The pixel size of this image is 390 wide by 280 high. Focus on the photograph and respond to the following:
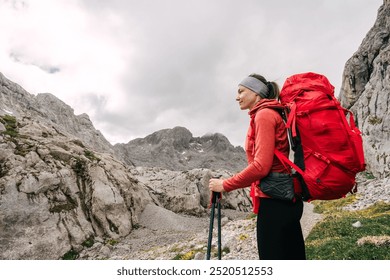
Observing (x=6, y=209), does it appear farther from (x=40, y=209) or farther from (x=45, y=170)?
(x=45, y=170)

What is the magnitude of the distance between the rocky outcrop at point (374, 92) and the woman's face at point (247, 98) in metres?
44.4

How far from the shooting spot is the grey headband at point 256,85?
5020mm

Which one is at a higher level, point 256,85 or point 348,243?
point 256,85

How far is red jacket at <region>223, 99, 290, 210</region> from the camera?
4.24m

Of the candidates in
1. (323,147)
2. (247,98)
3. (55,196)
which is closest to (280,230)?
(323,147)

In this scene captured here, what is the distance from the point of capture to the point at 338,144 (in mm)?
4102

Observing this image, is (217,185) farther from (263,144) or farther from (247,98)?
(247,98)

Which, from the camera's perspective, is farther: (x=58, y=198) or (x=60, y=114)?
(x=60, y=114)

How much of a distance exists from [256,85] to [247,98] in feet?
0.93

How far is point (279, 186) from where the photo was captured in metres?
4.34

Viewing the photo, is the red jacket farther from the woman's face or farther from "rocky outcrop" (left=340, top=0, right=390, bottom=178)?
"rocky outcrop" (left=340, top=0, right=390, bottom=178)

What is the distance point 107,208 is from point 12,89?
357 feet

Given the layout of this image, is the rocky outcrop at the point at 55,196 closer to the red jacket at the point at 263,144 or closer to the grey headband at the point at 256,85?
the red jacket at the point at 263,144

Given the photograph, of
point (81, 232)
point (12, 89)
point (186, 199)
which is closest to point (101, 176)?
point (81, 232)
